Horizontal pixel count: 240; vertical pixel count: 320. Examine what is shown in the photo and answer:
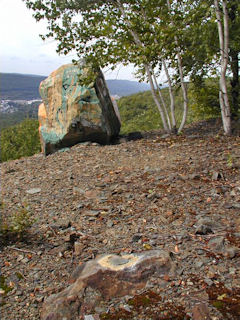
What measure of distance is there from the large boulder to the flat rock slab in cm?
730

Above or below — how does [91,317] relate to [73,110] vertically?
below

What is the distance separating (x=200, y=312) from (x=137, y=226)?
209cm

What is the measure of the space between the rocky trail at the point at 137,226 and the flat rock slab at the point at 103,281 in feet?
0.17

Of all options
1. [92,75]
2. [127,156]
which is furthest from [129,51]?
[127,156]

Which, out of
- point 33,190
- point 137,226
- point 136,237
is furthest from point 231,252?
point 33,190

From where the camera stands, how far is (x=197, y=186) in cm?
604

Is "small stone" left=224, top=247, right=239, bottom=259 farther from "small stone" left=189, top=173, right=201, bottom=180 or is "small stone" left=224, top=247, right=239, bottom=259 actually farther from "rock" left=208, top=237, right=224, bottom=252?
"small stone" left=189, top=173, right=201, bottom=180

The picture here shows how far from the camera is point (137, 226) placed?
4.84 m

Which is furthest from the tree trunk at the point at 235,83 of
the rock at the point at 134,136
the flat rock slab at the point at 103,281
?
the flat rock slab at the point at 103,281

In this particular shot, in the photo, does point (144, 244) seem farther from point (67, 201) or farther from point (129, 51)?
point (129, 51)

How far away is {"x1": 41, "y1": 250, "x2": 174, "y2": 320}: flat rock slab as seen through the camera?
3.10 metres

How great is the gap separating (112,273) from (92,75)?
7832 mm

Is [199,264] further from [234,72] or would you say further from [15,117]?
[15,117]

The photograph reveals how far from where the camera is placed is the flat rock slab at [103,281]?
3.10m
